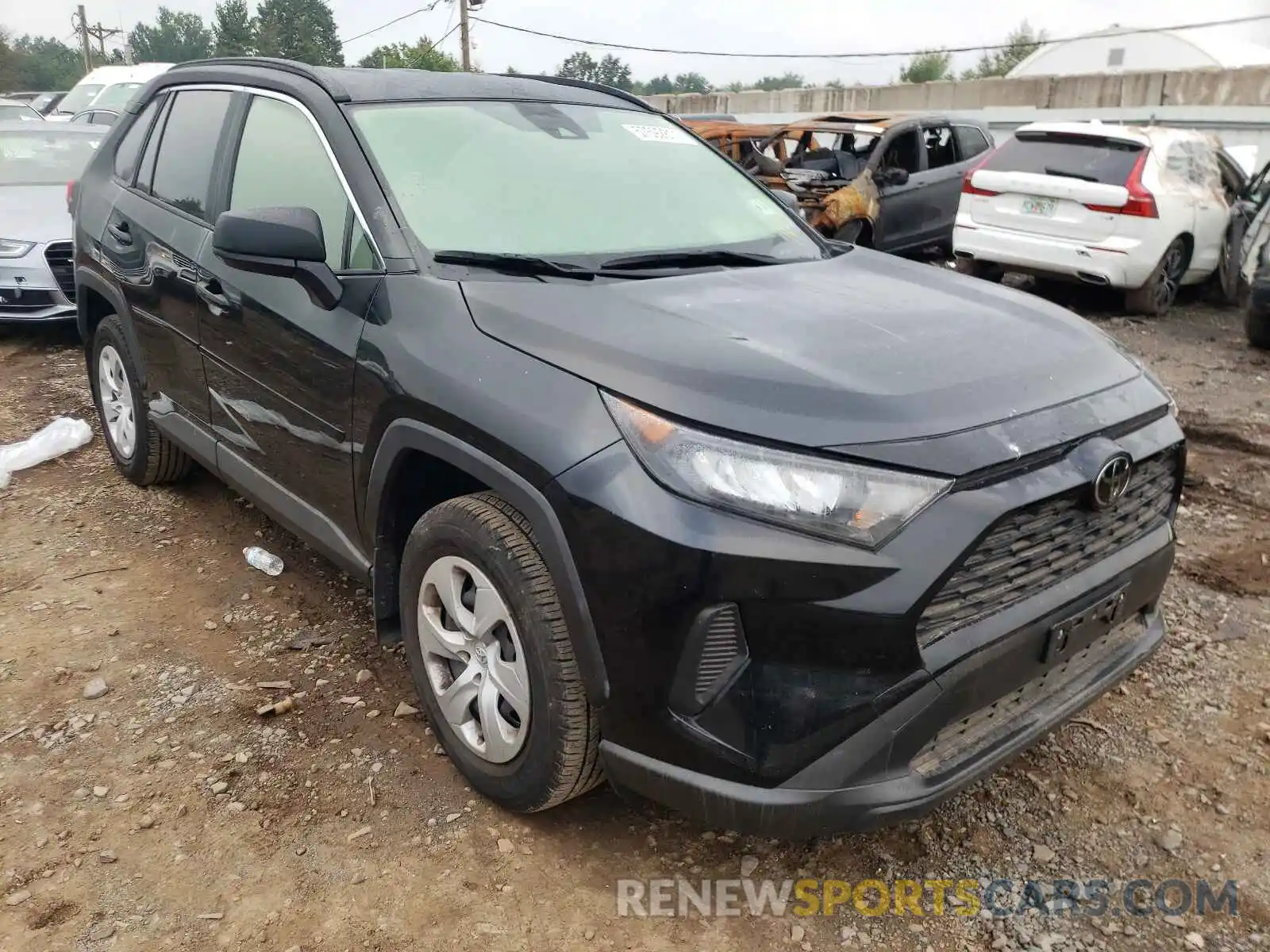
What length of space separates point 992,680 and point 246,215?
2145 millimetres

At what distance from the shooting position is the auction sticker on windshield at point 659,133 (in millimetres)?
3432

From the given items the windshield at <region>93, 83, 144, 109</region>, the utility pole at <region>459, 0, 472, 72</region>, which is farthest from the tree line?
the windshield at <region>93, 83, 144, 109</region>

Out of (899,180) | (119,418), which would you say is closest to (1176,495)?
(119,418)

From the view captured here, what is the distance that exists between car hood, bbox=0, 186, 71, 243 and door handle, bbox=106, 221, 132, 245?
3428 millimetres

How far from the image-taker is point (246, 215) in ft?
8.38

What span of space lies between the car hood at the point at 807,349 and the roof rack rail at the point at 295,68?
38.3 inches

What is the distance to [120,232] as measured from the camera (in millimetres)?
4004

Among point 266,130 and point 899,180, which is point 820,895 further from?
point 899,180

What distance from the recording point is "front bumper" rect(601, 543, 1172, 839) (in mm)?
1916

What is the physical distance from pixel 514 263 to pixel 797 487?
109 cm

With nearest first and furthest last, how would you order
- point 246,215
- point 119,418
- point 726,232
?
point 246,215, point 726,232, point 119,418

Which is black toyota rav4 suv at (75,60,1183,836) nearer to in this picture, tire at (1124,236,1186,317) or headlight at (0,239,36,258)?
headlight at (0,239,36,258)

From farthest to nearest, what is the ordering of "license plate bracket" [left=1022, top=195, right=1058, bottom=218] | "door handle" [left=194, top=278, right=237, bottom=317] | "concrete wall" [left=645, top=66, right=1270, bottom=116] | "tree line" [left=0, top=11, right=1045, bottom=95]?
"tree line" [left=0, top=11, right=1045, bottom=95]
"concrete wall" [left=645, top=66, right=1270, bottom=116]
"license plate bracket" [left=1022, top=195, right=1058, bottom=218]
"door handle" [left=194, top=278, right=237, bottom=317]

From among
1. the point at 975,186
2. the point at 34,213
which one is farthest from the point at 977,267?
the point at 34,213
